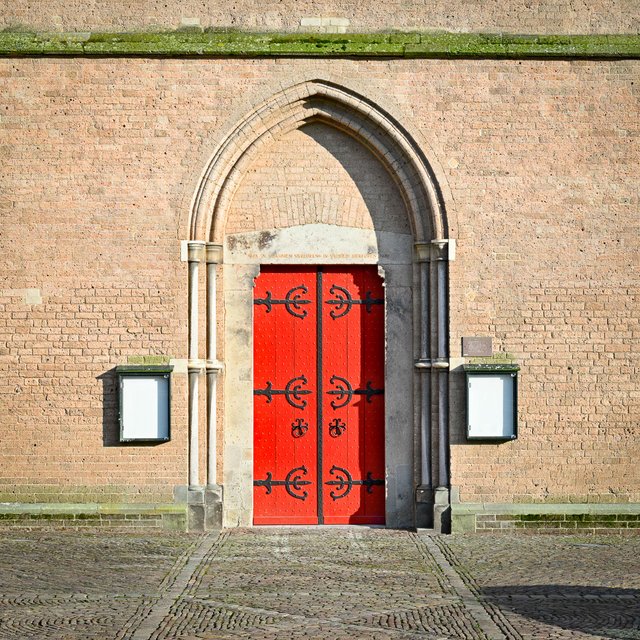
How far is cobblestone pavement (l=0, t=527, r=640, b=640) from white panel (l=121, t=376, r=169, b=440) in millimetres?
1066

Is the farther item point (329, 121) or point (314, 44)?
point (329, 121)

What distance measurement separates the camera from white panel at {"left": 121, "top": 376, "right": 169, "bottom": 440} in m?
13.2

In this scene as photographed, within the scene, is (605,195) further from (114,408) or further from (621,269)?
(114,408)

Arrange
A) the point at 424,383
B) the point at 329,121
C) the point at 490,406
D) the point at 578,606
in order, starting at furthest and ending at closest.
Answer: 1. the point at 329,121
2. the point at 424,383
3. the point at 490,406
4. the point at 578,606

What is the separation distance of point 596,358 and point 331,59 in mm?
4270

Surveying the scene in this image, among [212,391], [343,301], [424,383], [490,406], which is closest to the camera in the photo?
[490,406]

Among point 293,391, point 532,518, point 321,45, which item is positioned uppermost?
point 321,45

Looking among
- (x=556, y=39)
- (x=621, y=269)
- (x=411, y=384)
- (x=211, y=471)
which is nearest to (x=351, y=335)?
(x=411, y=384)

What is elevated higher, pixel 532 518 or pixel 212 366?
pixel 212 366

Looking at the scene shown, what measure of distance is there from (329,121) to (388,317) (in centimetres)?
224

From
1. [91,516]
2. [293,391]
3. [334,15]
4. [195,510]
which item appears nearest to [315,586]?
[195,510]

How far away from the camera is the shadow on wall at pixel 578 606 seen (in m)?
8.52

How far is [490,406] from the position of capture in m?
13.3

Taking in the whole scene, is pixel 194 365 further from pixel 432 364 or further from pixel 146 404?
pixel 432 364
